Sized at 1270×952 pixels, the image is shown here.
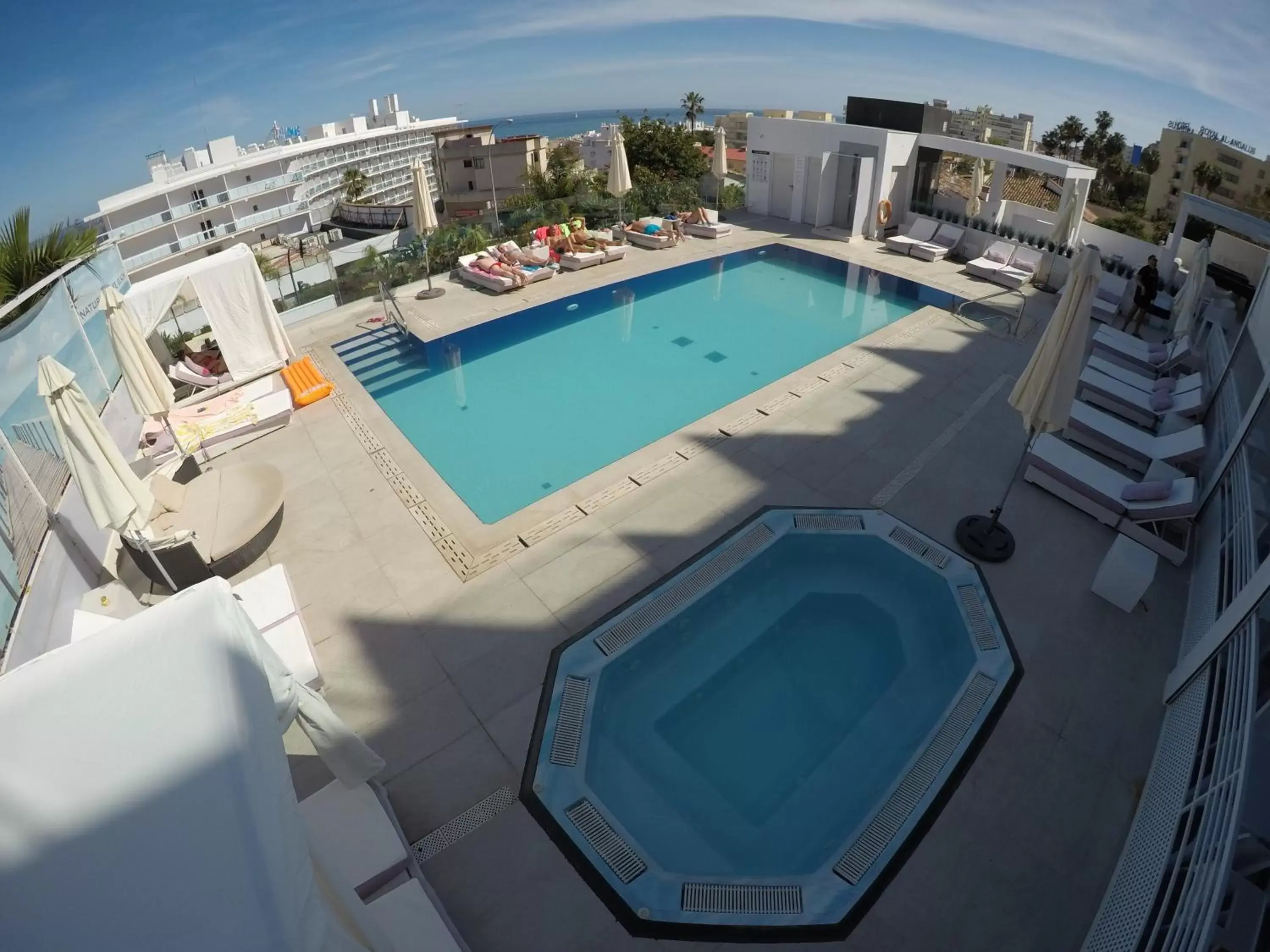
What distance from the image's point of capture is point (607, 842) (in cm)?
449

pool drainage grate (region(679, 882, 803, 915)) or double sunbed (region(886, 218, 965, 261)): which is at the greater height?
double sunbed (region(886, 218, 965, 261))

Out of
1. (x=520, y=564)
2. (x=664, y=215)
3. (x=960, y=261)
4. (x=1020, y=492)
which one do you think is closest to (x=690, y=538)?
(x=520, y=564)

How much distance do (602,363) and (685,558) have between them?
20.0 feet

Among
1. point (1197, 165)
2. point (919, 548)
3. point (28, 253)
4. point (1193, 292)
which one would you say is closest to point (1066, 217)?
point (1193, 292)

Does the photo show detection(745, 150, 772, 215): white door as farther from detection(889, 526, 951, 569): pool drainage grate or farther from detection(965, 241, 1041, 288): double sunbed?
detection(889, 526, 951, 569): pool drainage grate

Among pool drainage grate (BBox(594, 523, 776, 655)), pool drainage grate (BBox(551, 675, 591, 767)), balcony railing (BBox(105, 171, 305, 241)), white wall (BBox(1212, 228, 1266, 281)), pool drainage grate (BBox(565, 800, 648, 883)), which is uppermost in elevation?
white wall (BBox(1212, 228, 1266, 281))

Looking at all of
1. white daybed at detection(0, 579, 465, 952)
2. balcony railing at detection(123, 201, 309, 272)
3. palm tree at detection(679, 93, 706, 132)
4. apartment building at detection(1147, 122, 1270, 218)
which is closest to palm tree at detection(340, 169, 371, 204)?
balcony railing at detection(123, 201, 309, 272)

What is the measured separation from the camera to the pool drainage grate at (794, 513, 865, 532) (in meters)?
7.16

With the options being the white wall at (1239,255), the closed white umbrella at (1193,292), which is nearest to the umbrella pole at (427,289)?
the closed white umbrella at (1193,292)

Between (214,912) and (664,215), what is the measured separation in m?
19.5

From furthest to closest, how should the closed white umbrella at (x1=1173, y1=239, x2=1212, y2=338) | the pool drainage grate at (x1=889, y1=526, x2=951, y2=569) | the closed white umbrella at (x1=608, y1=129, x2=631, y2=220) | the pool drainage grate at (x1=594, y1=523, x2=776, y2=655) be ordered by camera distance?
the closed white umbrella at (x1=608, y1=129, x2=631, y2=220), the closed white umbrella at (x1=1173, y1=239, x2=1212, y2=338), the pool drainage grate at (x1=889, y1=526, x2=951, y2=569), the pool drainage grate at (x1=594, y1=523, x2=776, y2=655)

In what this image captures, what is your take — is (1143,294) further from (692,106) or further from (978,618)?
(692,106)

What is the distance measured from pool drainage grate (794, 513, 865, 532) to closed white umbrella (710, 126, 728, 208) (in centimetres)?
1594

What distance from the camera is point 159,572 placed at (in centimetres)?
627
